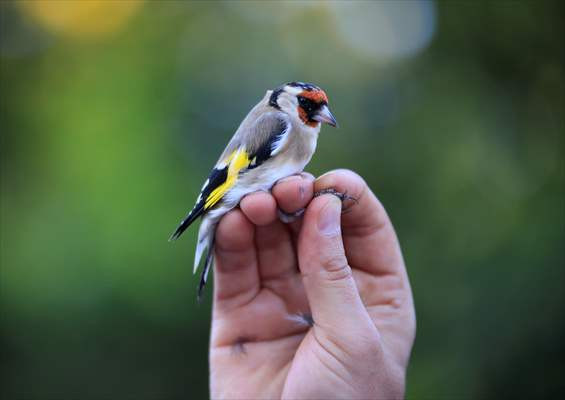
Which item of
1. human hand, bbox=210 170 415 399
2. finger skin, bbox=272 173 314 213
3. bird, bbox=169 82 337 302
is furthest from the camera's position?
bird, bbox=169 82 337 302

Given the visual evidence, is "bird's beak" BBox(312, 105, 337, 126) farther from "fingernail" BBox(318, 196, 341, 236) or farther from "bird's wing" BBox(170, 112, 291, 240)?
"fingernail" BBox(318, 196, 341, 236)

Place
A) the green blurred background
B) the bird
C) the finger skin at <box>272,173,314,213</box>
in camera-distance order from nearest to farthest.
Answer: the finger skin at <box>272,173,314,213</box>, the bird, the green blurred background

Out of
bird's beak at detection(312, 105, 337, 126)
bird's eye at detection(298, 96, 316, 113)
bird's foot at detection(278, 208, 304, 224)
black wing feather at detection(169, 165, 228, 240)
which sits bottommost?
bird's foot at detection(278, 208, 304, 224)

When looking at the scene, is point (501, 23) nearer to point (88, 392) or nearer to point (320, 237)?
point (320, 237)

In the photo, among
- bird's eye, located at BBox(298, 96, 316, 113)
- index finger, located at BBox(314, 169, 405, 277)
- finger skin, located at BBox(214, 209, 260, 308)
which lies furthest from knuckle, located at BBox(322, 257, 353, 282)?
bird's eye, located at BBox(298, 96, 316, 113)

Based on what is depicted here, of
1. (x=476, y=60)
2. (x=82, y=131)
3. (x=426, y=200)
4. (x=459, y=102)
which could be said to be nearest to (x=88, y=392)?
(x=82, y=131)
